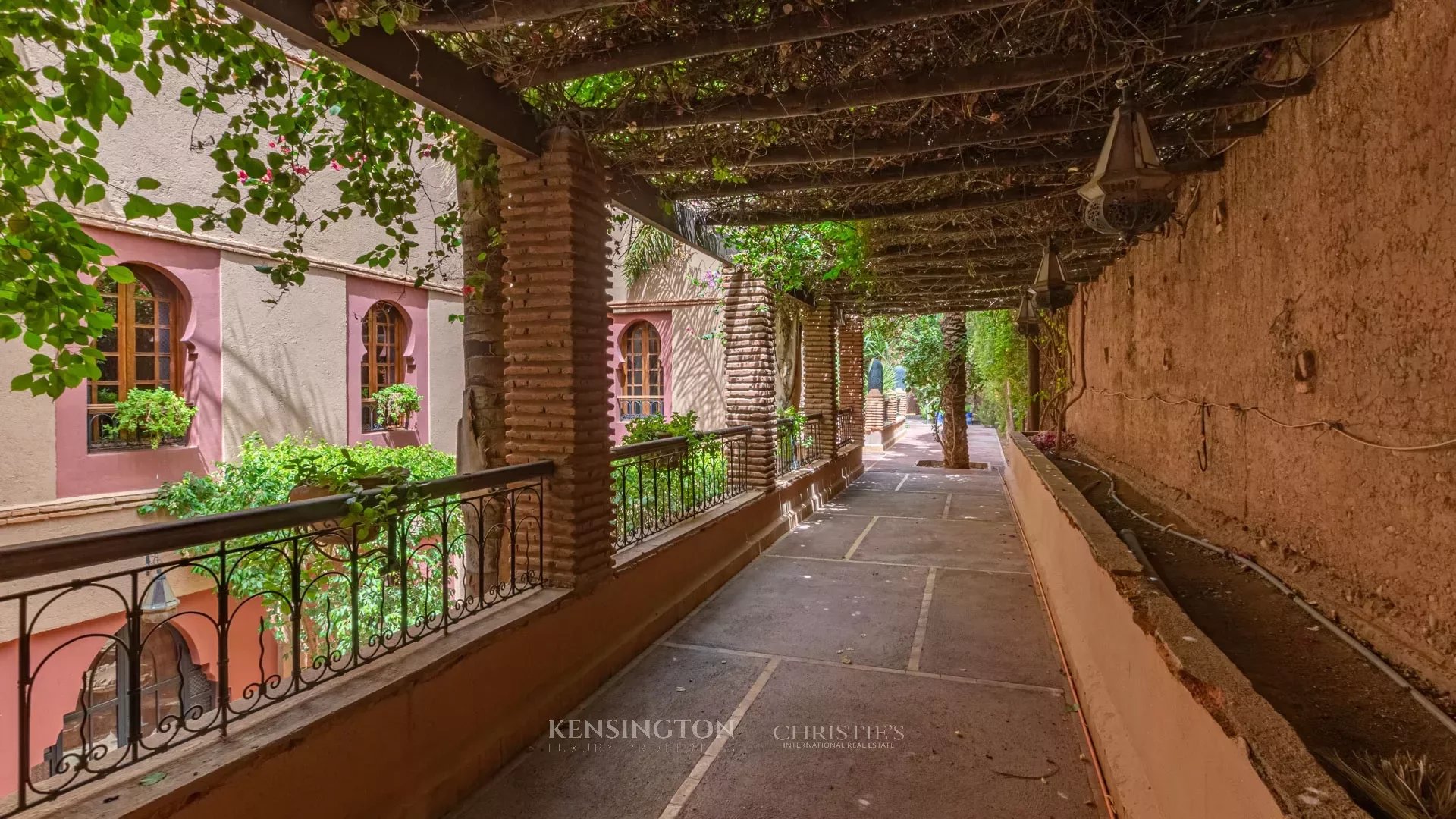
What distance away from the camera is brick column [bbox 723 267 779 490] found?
7.91 m

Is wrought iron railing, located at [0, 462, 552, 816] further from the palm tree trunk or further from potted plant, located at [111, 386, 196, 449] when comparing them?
the palm tree trunk

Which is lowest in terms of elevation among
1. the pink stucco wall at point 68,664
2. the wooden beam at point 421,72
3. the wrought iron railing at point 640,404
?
the pink stucco wall at point 68,664

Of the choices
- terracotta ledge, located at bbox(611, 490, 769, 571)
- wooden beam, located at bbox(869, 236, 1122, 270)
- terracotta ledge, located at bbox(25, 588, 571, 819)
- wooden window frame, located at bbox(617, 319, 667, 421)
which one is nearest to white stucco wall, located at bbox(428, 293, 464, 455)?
wooden window frame, located at bbox(617, 319, 667, 421)

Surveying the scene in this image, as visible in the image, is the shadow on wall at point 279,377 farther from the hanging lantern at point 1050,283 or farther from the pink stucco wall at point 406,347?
the hanging lantern at point 1050,283

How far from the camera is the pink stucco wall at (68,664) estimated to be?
546 centimetres

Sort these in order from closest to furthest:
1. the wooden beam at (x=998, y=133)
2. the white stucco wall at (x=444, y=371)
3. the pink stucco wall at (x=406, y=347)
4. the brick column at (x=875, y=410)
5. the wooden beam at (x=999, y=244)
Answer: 1. the wooden beam at (x=998, y=133)
2. the wooden beam at (x=999, y=244)
3. the pink stucco wall at (x=406, y=347)
4. the white stucco wall at (x=444, y=371)
5. the brick column at (x=875, y=410)

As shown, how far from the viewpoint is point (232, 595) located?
22.0 ft

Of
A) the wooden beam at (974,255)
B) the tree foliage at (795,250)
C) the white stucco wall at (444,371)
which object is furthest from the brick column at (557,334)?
the white stucco wall at (444,371)

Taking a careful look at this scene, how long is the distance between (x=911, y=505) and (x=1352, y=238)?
7494 mm

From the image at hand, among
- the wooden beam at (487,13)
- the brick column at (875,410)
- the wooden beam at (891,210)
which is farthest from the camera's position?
the brick column at (875,410)

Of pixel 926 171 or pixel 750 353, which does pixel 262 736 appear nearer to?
pixel 926 171

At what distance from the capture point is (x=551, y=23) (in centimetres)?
308

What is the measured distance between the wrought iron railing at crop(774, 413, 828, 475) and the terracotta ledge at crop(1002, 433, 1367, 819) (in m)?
4.67

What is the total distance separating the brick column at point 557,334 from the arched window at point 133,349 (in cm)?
578
